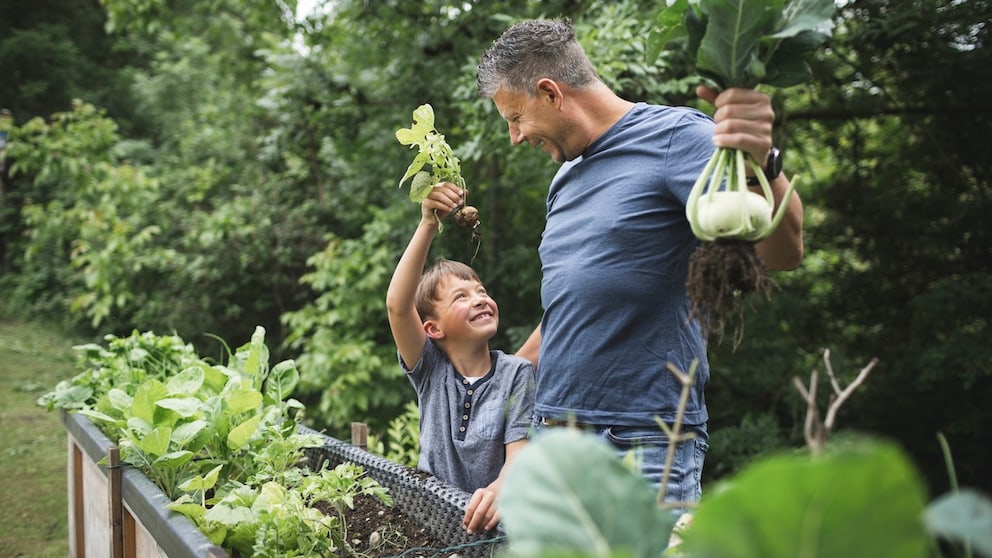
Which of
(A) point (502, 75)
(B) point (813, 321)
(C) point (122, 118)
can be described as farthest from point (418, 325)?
(C) point (122, 118)

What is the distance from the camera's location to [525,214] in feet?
18.5

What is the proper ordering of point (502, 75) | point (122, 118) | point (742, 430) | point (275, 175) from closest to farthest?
point (502, 75) → point (742, 430) → point (275, 175) → point (122, 118)

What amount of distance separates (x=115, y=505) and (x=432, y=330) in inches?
39.2

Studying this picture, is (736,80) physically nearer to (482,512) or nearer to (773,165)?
(773,165)

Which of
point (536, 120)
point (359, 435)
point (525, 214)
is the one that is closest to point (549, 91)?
point (536, 120)

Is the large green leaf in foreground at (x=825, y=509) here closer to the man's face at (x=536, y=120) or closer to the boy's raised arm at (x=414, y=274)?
the man's face at (x=536, y=120)

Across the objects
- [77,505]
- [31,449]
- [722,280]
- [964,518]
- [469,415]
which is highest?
[722,280]

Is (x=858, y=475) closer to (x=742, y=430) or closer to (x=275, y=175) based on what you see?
(x=742, y=430)

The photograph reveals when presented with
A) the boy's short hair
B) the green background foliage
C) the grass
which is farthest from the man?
the grass

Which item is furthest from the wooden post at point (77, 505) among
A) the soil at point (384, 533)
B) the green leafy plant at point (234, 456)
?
the soil at point (384, 533)

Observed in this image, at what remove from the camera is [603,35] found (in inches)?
135

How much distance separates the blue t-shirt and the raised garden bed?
0.42 meters

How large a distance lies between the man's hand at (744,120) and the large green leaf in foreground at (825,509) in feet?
2.25

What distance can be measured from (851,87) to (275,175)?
4.79m
